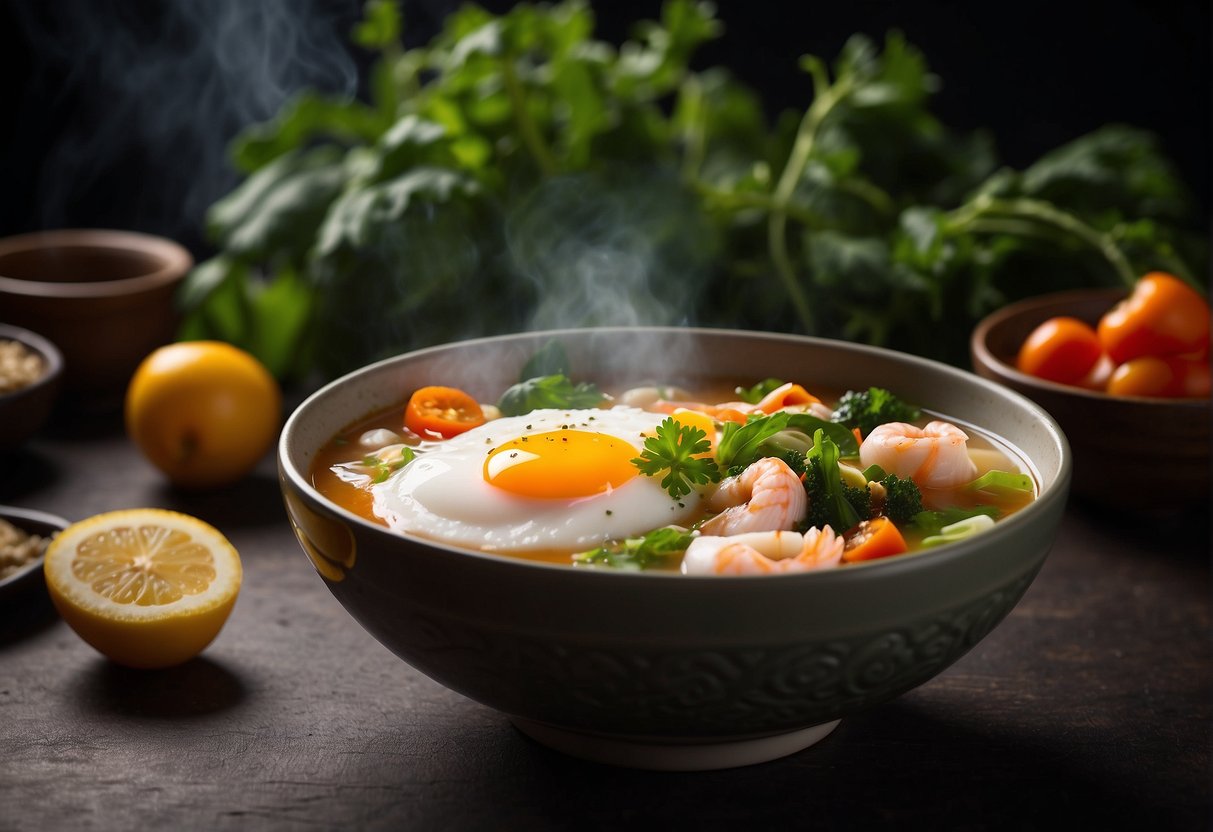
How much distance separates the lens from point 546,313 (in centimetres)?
379

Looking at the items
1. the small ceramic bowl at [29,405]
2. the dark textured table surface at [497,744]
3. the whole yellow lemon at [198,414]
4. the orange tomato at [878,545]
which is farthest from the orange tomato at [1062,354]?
the small ceramic bowl at [29,405]

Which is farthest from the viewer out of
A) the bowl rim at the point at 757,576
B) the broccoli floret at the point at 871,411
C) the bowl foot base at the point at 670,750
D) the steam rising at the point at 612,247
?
the steam rising at the point at 612,247

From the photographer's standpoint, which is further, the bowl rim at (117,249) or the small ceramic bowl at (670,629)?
the bowl rim at (117,249)

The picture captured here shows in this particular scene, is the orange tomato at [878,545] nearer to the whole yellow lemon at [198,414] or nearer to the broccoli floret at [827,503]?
the broccoli floret at [827,503]

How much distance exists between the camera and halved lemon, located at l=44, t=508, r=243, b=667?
96.1 inches

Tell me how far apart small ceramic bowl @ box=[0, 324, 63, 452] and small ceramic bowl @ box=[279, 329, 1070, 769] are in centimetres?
149

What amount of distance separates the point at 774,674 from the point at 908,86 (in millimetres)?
2945

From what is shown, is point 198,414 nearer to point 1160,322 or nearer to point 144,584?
point 144,584

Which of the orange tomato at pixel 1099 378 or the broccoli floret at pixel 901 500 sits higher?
the broccoli floret at pixel 901 500

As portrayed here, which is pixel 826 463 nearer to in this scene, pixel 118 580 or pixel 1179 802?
pixel 1179 802

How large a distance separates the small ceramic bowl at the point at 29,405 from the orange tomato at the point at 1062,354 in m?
2.44

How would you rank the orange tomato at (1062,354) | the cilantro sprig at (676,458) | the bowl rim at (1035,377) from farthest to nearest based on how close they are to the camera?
the orange tomato at (1062,354), the bowl rim at (1035,377), the cilantro sprig at (676,458)

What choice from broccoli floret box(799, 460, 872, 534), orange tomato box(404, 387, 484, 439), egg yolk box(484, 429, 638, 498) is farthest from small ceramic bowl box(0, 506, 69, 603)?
broccoli floret box(799, 460, 872, 534)

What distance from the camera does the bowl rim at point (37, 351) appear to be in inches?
133
